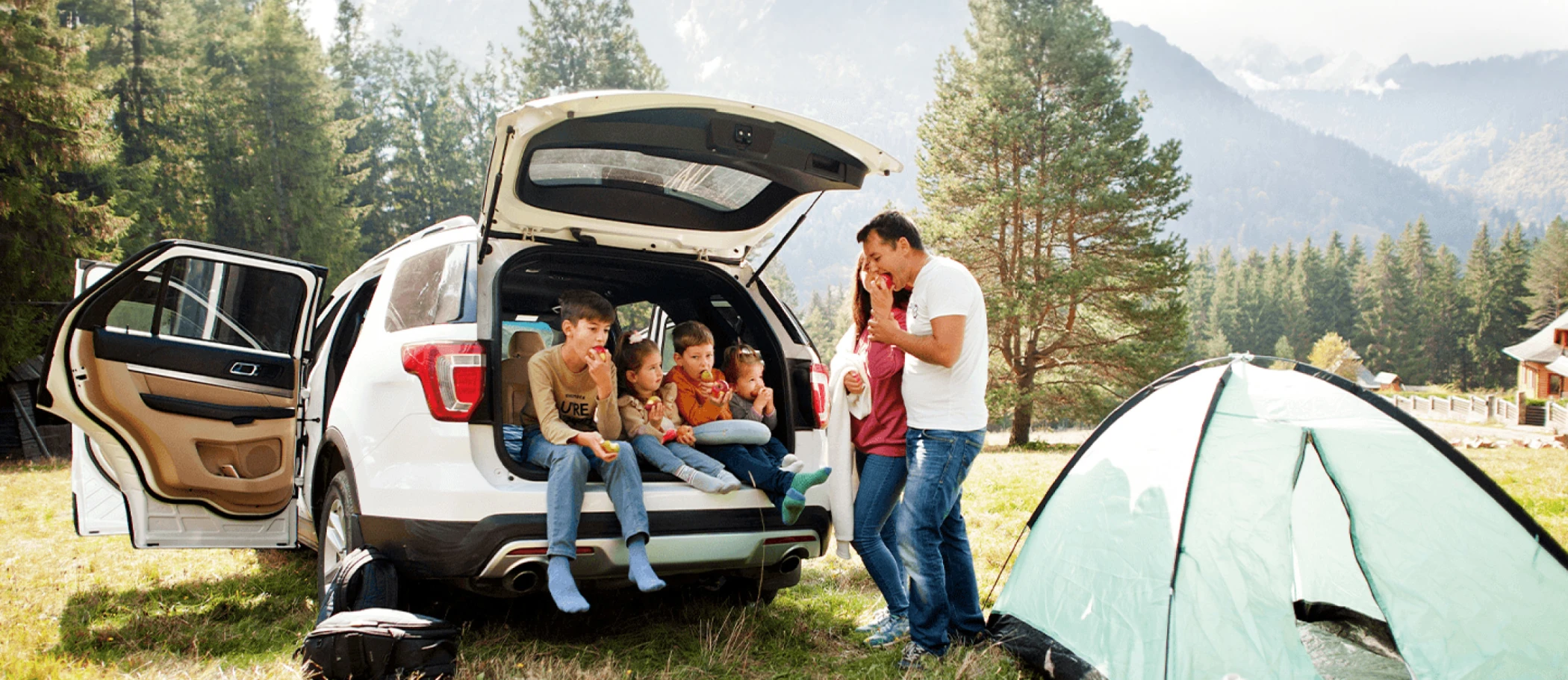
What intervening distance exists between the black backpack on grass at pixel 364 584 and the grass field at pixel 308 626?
11.4 inches

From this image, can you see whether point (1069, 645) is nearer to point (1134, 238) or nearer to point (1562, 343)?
point (1134, 238)

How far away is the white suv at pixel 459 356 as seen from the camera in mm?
2867

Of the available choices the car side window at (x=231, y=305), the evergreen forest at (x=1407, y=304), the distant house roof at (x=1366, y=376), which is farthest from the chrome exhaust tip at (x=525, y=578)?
the distant house roof at (x=1366, y=376)

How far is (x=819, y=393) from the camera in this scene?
3727mm

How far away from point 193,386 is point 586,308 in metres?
2.33

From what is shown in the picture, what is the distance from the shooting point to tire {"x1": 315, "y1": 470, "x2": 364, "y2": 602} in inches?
118

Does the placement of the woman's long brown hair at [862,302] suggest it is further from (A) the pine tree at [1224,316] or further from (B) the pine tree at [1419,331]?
(A) the pine tree at [1224,316]

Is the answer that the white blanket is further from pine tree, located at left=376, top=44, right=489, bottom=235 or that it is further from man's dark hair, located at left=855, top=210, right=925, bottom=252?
pine tree, located at left=376, top=44, right=489, bottom=235

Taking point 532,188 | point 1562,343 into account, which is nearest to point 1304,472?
point 532,188

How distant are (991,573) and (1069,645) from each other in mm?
1707

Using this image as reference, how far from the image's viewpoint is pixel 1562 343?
41438 millimetres

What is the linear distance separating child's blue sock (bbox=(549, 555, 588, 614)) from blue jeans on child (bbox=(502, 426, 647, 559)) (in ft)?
0.08

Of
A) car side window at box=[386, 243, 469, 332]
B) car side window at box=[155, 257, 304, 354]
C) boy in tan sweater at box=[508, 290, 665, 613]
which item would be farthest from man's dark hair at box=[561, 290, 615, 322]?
car side window at box=[155, 257, 304, 354]

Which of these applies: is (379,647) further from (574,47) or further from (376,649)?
(574,47)
